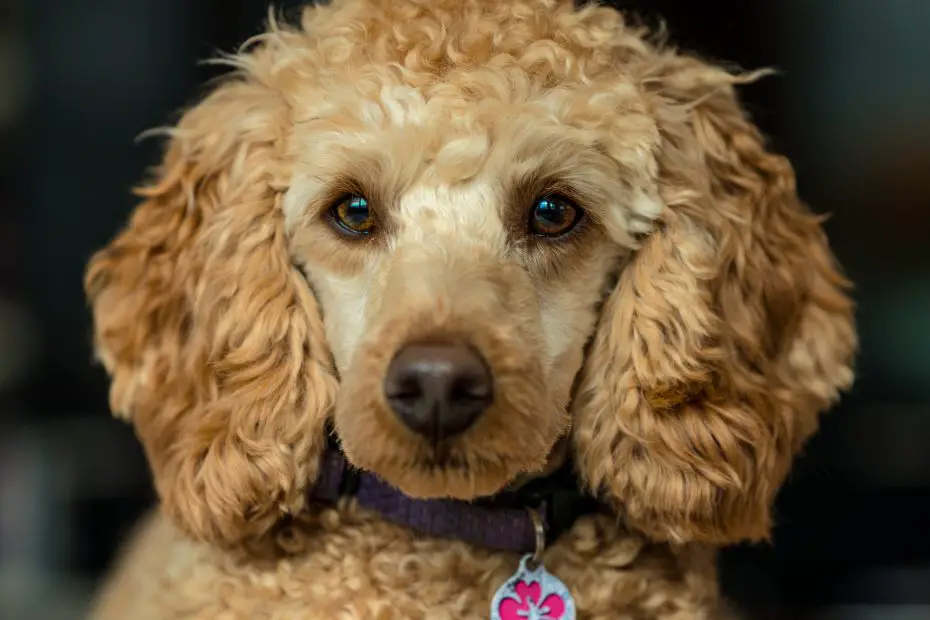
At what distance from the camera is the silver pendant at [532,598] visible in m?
1.05

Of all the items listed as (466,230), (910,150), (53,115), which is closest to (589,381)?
(466,230)

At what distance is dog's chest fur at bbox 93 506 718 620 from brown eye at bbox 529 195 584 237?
1.03ft

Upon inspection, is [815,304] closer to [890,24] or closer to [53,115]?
[890,24]

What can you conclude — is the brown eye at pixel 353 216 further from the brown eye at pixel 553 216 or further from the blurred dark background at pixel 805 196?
the blurred dark background at pixel 805 196

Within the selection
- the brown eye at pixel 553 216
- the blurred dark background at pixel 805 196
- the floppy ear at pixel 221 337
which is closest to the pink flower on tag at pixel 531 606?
the floppy ear at pixel 221 337

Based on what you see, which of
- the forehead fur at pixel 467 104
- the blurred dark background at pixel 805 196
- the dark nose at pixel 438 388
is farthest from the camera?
the blurred dark background at pixel 805 196

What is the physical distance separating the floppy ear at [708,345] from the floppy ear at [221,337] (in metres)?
0.30

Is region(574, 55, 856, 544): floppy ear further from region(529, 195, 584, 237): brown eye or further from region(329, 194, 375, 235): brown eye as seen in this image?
region(329, 194, 375, 235): brown eye

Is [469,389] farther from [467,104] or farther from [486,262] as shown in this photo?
[467,104]

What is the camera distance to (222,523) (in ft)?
3.45

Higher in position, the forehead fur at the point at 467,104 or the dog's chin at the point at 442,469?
the forehead fur at the point at 467,104

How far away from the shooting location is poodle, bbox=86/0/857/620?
104 centimetres

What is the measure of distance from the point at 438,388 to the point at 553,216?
0.89 ft

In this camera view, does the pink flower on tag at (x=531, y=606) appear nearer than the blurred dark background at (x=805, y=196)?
Yes
